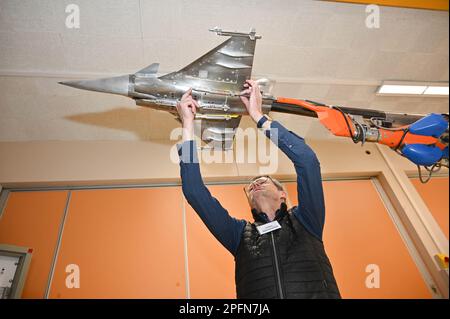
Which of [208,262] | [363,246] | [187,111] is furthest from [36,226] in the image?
[363,246]

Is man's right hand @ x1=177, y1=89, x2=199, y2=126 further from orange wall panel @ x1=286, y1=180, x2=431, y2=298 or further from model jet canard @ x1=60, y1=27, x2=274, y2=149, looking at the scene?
orange wall panel @ x1=286, y1=180, x2=431, y2=298

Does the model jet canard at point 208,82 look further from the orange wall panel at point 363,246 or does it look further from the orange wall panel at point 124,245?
the orange wall panel at point 363,246

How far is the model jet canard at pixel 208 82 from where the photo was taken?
125 centimetres

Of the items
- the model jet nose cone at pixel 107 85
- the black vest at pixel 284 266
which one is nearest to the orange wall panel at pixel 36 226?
the model jet nose cone at pixel 107 85

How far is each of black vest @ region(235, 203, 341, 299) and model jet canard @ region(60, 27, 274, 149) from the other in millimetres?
593

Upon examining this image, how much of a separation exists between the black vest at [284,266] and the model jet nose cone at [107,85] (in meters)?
0.84

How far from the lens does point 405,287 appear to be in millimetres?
2246

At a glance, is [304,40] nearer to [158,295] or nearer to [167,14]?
[167,14]

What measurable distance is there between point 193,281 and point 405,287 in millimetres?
1682

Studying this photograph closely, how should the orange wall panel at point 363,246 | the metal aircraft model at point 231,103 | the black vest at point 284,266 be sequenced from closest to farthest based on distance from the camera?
1. the black vest at point 284,266
2. the metal aircraft model at point 231,103
3. the orange wall panel at point 363,246

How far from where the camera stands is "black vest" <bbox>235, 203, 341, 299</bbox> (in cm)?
103

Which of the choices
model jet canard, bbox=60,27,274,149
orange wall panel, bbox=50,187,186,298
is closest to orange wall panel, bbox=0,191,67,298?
orange wall panel, bbox=50,187,186,298

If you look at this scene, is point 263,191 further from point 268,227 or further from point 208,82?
point 208,82

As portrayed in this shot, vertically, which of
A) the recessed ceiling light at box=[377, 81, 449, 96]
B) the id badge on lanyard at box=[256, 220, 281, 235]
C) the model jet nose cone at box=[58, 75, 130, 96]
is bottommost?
the id badge on lanyard at box=[256, 220, 281, 235]
